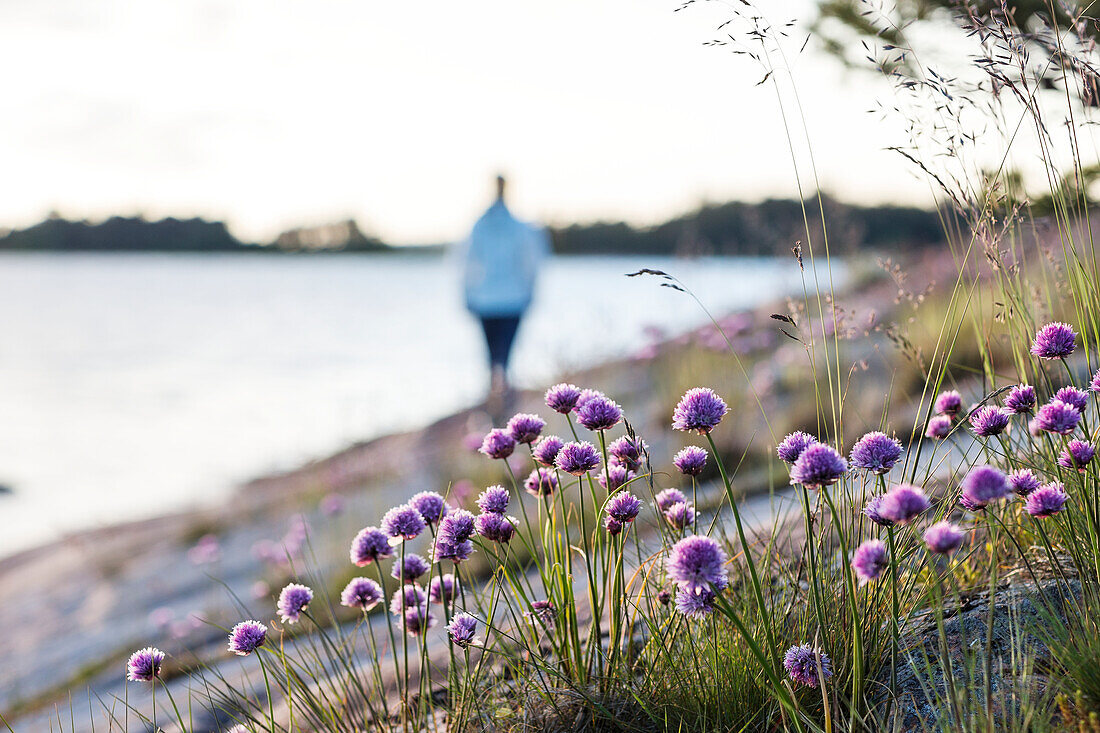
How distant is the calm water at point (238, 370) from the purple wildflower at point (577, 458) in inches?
15.9

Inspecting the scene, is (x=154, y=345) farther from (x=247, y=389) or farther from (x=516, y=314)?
(x=516, y=314)

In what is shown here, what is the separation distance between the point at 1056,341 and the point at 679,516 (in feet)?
2.42

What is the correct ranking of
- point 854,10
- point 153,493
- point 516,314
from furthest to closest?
1. point 153,493
2. point 516,314
3. point 854,10

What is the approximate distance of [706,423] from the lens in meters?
1.25

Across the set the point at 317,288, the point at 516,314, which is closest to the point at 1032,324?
the point at 516,314

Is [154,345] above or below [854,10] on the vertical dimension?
below

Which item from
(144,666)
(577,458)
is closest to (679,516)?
(577,458)

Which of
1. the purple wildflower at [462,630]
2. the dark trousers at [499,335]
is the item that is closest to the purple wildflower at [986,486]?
the purple wildflower at [462,630]

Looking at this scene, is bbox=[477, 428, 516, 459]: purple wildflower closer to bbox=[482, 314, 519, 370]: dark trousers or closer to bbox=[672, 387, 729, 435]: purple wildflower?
bbox=[672, 387, 729, 435]: purple wildflower

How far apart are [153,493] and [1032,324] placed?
7878 millimetres

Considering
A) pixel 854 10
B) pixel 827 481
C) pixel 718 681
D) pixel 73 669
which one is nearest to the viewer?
pixel 827 481

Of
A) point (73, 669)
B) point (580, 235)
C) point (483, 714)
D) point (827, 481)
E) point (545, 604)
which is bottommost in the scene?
point (73, 669)

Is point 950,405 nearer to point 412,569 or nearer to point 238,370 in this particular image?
point 412,569

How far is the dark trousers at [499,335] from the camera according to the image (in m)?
6.14
